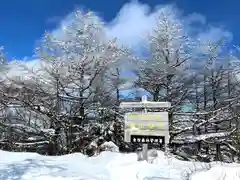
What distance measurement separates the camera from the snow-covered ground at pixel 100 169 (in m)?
5.16

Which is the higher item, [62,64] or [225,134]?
[62,64]

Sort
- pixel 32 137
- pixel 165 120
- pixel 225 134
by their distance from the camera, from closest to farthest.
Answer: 1. pixel 165 120
2. pixel 225 134
3. pixel 32 137

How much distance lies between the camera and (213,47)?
1145cm

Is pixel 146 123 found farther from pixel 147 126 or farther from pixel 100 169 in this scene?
pixel 100 169

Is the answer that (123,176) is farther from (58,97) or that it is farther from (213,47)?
(213,47)

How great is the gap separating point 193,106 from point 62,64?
15.0ft

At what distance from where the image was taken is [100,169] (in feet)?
20.8

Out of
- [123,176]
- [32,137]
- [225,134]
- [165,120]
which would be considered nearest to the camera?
[123,176]

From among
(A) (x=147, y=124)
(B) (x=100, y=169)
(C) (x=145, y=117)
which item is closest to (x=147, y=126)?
(A) (x=147, y=124)

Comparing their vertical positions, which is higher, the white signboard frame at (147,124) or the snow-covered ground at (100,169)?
the white signboard frame at (147,124)

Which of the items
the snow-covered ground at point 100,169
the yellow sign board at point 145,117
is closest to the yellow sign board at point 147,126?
the yellow sign board at point 145,117

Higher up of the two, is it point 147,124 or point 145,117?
point 145,117

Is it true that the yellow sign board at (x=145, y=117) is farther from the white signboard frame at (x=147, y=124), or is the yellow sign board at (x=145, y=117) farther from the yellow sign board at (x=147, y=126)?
the yellow sign board at (x=147, y=126)

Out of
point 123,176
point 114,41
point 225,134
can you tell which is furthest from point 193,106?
point 123,176
